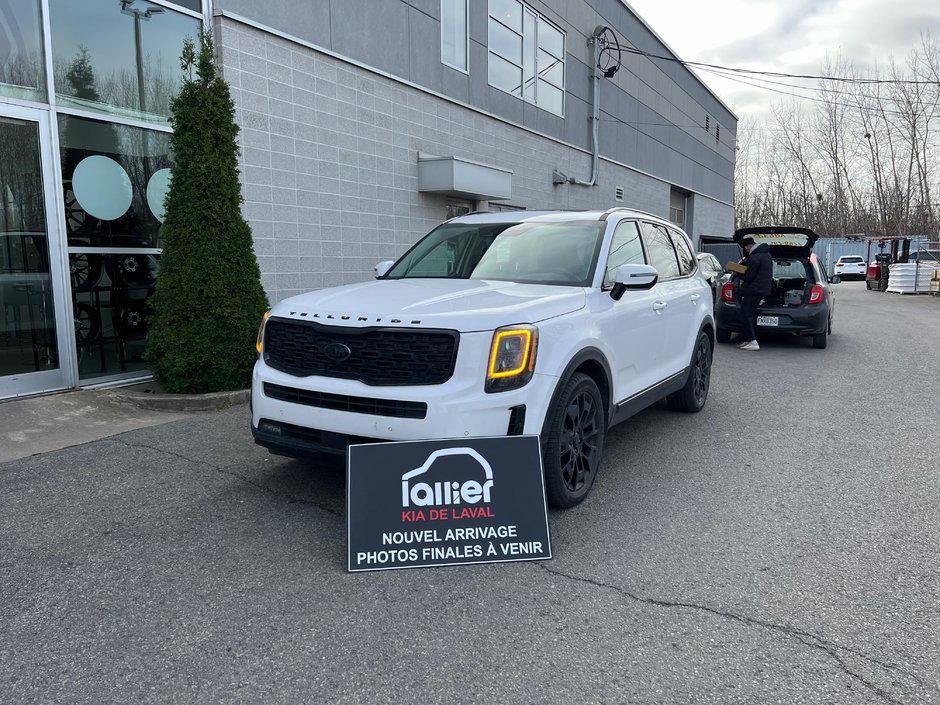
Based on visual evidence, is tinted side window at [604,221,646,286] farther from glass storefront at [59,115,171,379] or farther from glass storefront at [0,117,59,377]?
glass storefront at [0,117,59,377]

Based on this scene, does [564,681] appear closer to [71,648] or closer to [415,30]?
[71,648]

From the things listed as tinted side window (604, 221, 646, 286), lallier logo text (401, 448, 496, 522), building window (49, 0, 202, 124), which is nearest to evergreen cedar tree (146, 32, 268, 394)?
building window (49, 0, 202, 124)

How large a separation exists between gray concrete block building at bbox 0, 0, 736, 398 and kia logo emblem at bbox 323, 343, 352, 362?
4.76 metres

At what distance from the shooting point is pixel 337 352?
12.4 ft

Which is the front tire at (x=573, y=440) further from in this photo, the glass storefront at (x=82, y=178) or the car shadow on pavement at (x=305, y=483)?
the glass storefront at (x=82, y=178)

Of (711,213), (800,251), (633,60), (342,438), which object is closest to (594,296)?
(342,438)

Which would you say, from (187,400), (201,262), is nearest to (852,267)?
(201,262)

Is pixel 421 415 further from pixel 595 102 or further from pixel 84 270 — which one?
pixel 595 102

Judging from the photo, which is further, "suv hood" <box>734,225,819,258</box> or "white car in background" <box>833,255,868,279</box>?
"white car in background" <box>833,255,868,279</box>

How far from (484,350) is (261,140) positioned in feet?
21.1

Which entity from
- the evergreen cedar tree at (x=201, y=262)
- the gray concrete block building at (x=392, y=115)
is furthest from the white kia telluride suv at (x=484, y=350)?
the gray concrete block building at (x=392, y=115)

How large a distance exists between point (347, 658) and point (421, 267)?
325cm

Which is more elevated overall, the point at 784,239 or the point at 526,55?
the point at 526,55

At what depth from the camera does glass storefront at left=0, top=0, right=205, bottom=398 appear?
22.5ft
